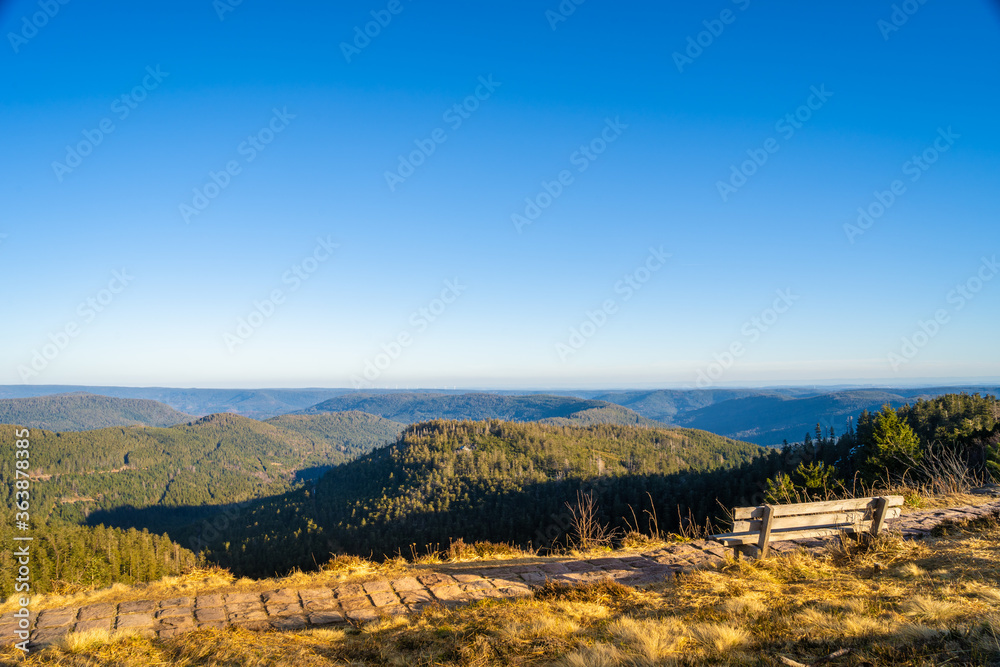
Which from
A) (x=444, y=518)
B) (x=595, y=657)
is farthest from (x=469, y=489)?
(x=595, y=657)

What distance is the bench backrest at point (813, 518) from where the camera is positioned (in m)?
7.95

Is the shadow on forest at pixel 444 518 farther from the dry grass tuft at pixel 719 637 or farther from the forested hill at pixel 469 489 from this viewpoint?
the dry grass tuft at pixel 719 637

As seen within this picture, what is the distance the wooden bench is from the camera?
7.96 meters

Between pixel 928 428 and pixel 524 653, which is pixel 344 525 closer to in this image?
pixel 928 428

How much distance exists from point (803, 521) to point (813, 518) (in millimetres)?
224

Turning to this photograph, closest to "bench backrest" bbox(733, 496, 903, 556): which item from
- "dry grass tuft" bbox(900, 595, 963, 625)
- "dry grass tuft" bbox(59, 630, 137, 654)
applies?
"dry grass tuft" bbox(900, 595, 963, 625)

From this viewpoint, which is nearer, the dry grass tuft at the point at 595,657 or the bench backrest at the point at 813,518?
the dry grass tuft at the point at 595,657

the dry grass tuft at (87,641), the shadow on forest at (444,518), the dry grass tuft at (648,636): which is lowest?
the shadow on forest at (444,518)

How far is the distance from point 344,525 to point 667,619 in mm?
117228

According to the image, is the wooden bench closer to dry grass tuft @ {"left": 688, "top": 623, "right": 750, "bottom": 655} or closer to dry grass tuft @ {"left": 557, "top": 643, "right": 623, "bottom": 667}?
dry grass tuft @ {"left": 688, "top": 623, "right": 750, "bottom": 655}

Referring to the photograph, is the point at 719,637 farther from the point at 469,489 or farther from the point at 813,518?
the point at 469,489

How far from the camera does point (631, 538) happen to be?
10.6m

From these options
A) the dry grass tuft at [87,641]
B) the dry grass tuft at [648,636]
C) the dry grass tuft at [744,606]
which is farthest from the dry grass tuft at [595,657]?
the dry grass tuft at [87,641]

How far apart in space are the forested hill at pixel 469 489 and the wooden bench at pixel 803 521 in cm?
4713
